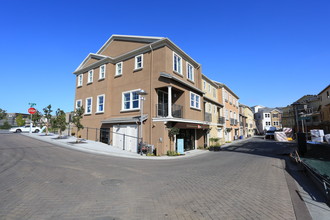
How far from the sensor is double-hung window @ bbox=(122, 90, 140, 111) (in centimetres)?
1776

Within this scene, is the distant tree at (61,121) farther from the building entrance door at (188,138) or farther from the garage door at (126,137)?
the building entrance door at (188,138)

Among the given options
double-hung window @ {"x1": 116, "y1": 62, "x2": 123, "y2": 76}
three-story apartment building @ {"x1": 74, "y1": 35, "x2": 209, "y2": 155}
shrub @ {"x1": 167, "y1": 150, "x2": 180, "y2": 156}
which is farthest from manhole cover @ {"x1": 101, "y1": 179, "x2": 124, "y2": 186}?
double-hung window @ {"x1": 116, "y1": 62, "x2": 123, "y2": 76}

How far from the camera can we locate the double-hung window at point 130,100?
→ 17763 millimetres

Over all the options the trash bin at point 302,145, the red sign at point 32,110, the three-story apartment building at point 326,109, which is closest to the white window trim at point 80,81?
the red sign at point 32,110

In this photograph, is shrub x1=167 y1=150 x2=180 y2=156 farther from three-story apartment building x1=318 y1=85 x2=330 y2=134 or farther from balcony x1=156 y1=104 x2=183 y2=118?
three-story apartment building x1=318 y1=85 x2=330 y2=134

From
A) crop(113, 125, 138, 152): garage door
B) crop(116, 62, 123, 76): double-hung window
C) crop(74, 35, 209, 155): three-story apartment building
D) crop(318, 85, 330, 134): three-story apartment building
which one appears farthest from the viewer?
crop(318, 85, 330, 134): three-story apartment building

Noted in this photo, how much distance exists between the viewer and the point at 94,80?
22422mm

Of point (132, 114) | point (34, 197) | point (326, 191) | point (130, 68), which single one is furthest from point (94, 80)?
point (326, 191)

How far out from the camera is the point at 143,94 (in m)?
15.2

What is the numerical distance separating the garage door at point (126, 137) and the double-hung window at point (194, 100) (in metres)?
7.06

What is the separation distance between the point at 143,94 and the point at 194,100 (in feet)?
23.8

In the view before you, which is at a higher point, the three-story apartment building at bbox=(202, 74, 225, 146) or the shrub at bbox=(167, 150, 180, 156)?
the three-story apartment building at bbox=(202, 74, 225, 146)

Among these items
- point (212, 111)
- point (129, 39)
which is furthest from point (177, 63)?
point (212, 111)

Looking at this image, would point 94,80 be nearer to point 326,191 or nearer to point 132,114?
point 132,114
